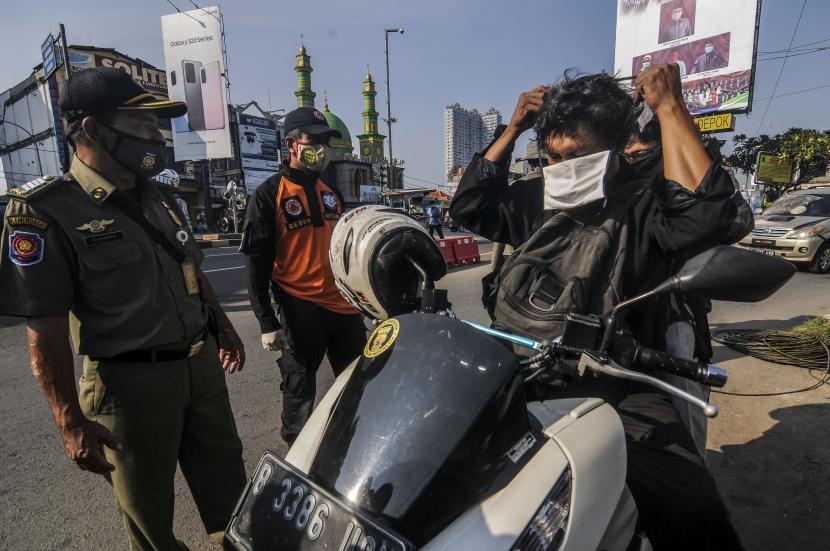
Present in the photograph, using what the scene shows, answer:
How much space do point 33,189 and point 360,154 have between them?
6850 cm

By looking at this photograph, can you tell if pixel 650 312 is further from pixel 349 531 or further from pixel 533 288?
pixel 349 531

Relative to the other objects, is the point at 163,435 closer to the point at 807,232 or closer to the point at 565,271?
the point at 565,271

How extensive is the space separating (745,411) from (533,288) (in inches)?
121

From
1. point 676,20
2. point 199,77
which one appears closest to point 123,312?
point 676,20

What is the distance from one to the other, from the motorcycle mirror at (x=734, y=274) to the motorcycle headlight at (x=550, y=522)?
0.57 meters

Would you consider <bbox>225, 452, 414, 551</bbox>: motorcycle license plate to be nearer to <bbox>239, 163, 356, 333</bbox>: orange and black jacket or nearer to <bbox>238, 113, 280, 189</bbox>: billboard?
<bbox>239, 163, 356, 333</bbox>: orange and black jacket

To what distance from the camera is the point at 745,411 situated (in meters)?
3.52

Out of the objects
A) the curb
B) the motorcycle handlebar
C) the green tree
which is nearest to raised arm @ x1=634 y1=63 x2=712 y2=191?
the motorcycle handlebar

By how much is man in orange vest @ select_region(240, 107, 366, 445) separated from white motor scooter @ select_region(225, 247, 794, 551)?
1.69m

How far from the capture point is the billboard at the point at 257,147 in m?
36.3

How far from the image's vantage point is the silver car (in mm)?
→ 9258

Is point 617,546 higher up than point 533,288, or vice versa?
point 533,288

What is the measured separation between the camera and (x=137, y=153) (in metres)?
1.92

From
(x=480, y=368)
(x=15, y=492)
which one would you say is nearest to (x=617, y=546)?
(x=480, y=368)
